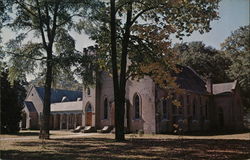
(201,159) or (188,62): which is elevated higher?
(188,62)

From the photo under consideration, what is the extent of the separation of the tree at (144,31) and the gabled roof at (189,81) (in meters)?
16.4

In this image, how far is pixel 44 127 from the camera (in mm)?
24375

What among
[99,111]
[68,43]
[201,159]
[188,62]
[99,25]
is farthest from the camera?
Result: [188,62]

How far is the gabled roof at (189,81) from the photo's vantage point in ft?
122

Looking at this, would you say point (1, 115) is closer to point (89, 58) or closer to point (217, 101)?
point (89, 58)

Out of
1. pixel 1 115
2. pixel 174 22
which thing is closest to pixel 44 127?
pixel 1 115

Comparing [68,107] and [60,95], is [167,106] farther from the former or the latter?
[60,95]

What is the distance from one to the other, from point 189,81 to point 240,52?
8.16 meters

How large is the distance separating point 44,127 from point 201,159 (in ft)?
55.9

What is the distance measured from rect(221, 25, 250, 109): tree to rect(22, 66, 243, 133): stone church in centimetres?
350

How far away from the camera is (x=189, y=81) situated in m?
39.8

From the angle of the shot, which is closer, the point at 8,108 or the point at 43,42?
the point at 43,42

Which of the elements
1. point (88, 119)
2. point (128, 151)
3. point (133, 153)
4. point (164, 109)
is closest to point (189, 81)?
Answer: point (164, 109)

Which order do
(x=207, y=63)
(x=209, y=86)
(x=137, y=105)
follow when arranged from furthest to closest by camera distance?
(x=207, y=63) < (x=209, y=86) < (x=137, y=105)
